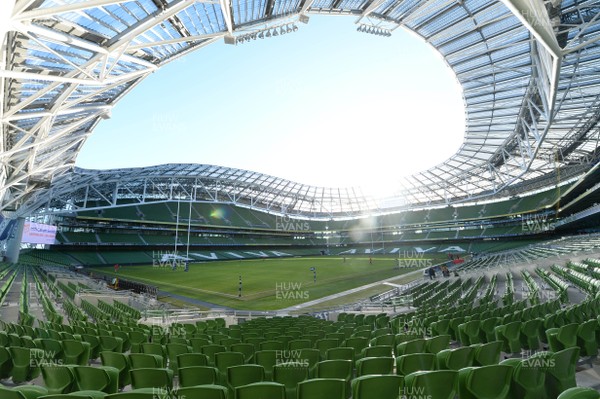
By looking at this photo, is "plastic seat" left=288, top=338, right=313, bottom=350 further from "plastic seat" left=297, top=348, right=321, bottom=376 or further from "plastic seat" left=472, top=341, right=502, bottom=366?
"plastic seat" left=472, top=341, right=502, bottom=366

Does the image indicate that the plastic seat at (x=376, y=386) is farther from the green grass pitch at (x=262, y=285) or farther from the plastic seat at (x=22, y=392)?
the green grass pitch at (x=262, y=285)

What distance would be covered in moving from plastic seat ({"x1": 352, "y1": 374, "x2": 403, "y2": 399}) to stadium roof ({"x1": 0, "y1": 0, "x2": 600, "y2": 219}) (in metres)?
8.71

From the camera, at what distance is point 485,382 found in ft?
11.9

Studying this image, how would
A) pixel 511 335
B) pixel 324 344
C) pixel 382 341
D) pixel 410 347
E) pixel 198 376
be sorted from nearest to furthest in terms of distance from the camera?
1. pixel 198 376
2. pixel 410 347
3. pixel 511 335
4. pixel 324 344
5. pixel 382 341

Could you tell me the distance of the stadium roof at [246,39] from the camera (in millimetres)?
11648

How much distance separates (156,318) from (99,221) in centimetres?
5522

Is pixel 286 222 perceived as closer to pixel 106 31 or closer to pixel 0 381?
pixel 106 31

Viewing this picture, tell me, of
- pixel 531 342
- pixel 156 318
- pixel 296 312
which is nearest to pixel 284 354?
pixel 531 342

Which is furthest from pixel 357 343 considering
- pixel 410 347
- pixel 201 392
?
pixel 201 392

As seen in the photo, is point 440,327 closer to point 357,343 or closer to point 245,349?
point 357,343

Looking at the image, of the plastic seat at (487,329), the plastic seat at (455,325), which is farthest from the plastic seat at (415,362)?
the plastic seat at (455,325)

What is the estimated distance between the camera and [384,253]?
7250cm

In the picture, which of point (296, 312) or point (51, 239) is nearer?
point (296, 312)

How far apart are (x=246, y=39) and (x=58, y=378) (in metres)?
18.8
